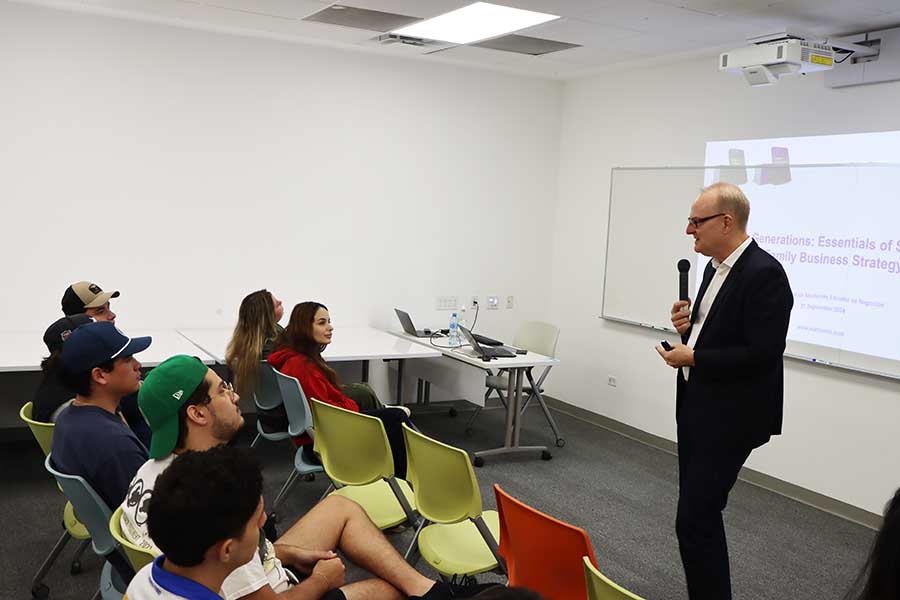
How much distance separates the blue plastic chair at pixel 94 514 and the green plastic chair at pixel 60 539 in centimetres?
40

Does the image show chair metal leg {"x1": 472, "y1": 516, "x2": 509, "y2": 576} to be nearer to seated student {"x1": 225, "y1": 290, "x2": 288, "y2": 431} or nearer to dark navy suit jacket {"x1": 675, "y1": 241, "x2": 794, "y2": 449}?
dark navy suit jacket {"x1": 675, "y1": 241, "x2": 794, "y2": 449}

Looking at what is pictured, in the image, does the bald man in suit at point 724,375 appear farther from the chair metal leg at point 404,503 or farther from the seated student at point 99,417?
the seated student at point 99,417

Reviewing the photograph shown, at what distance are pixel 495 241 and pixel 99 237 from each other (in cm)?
330

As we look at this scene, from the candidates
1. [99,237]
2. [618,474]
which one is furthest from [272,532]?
[99,237]

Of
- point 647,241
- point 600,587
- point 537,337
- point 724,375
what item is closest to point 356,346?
point 537,337

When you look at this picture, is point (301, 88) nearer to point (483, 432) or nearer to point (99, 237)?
point (99, 237)

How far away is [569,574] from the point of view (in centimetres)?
238

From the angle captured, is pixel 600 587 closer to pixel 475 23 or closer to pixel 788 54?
pixel 788 54

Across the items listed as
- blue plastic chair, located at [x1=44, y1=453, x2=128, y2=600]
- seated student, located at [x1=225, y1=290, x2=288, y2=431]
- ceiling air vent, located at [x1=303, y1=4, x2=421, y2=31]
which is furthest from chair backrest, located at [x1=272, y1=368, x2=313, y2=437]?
ceiling air vent, located at [x1=303, y1=4, x2=421, y2=31]

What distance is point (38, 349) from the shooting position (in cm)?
479

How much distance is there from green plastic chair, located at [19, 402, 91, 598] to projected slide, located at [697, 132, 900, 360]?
440 cm

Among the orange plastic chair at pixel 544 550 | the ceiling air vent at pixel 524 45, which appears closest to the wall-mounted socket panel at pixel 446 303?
the ceiling air vent at pixel 524 45

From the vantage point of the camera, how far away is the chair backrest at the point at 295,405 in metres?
4.05

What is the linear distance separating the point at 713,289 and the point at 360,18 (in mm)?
3126
